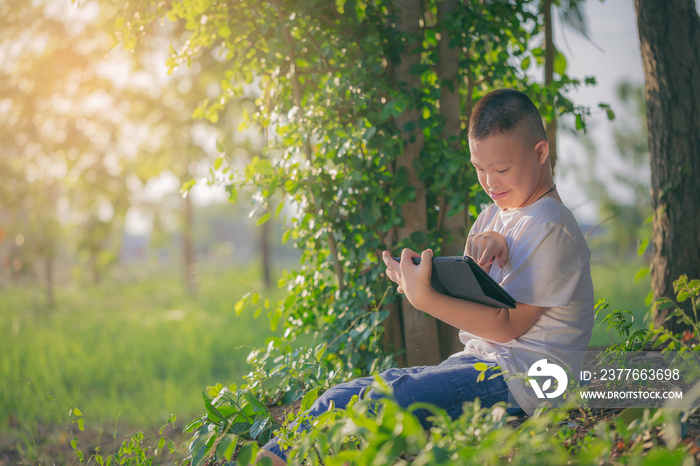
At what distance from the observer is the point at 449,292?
1720 mm

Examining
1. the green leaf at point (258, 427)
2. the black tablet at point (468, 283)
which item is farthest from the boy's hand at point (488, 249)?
the green leaf at point (258, 427)

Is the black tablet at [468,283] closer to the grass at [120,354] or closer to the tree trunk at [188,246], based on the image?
the grass at [120,354]

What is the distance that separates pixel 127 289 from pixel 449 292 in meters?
11.9

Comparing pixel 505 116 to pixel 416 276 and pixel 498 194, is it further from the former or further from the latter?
pixel 416 276

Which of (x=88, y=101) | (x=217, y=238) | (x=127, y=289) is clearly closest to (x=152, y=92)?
(x=88, y=101)

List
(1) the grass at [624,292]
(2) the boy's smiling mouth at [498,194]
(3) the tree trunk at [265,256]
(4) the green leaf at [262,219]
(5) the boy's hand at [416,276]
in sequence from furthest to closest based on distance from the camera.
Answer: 1. (3) the tree trunk at [265,256]
2. (1) the grass at [624,292]
3. (4) the green leaf at [262,219]
4. (2) the boy's smiling mouth at [498,194]
5. (5) the boy's hand at [416,276]

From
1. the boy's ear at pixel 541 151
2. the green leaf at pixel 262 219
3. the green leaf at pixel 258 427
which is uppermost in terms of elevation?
the boy's ear at pixel 541 151

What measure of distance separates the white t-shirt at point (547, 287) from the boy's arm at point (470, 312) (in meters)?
0.05

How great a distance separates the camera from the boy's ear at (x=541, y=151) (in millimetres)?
1816

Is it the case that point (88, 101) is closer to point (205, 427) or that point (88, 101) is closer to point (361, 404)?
point (205, 427)

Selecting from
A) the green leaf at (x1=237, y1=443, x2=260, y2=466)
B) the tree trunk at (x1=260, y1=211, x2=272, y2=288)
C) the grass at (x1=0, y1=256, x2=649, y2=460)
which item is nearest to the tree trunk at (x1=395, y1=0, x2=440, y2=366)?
the grass at (x1=0, y1=256, x2=649, y2=460)

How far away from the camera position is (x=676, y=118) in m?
2.85

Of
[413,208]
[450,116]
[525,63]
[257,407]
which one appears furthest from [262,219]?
[525,63]

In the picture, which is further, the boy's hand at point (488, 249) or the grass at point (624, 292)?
the grass at point (624, 292)
